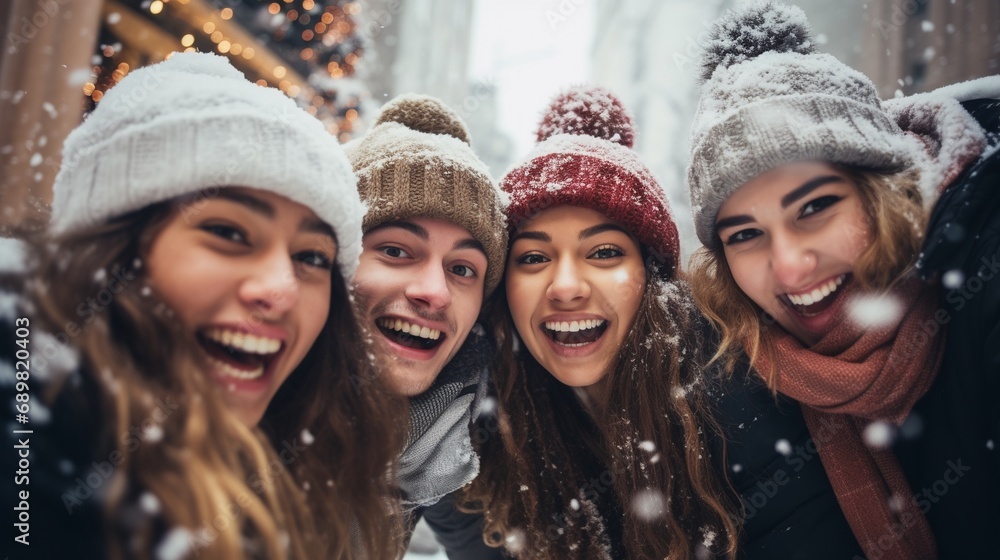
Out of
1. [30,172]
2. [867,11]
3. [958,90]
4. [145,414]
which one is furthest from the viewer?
[867,11]

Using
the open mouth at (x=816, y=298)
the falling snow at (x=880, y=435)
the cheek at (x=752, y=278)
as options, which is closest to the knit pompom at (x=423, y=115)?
the cheek at (x=752, y=278)

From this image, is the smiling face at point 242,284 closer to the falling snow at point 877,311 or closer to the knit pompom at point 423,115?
the knit pompom at point 423,115

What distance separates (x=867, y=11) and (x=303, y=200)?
36.8ft

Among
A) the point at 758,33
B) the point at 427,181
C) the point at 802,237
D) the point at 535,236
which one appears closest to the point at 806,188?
the point at 802,237

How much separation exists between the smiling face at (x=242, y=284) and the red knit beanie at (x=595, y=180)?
1098mm

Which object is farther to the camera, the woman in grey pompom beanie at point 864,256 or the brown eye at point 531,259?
the brown eye at point 531,259

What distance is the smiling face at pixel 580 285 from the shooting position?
7.22 feet

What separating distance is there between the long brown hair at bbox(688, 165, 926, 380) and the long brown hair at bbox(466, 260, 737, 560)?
183 mm

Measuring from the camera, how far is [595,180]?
87.0 inches

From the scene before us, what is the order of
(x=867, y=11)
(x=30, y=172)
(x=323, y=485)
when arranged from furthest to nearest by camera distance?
(x=867, y=11)
(x=30, y=172)
(x=323, y=485)

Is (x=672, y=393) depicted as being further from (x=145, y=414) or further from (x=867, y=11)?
(x=867, y=11)

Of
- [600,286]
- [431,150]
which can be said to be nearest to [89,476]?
[431,150]

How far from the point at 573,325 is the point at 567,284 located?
20cm

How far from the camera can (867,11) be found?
8.94m
